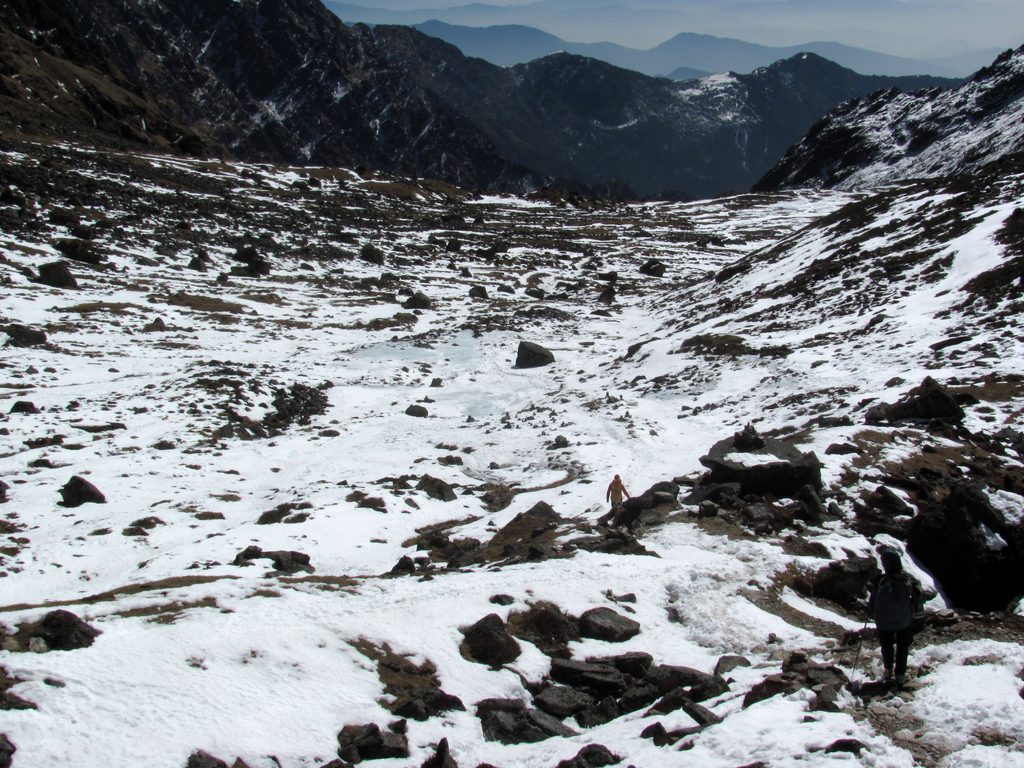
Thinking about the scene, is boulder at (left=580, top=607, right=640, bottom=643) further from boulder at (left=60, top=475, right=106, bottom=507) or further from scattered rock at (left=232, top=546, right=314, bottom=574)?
boulder at (left=60, top=475, right=106, bottom=507)

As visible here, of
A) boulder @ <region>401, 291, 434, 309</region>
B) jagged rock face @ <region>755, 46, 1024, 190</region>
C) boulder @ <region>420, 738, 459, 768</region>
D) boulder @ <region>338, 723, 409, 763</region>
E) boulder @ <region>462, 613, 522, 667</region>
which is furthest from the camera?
jagged rock face @ <region>755, 46, 1024, 190</region>

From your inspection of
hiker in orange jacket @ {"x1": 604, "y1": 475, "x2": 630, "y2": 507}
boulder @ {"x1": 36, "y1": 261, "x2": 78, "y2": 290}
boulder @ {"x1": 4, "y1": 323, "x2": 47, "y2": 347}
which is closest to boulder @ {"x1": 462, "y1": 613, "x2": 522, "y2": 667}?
hiker in orange jacket @ {"x1": 604, "y1": 475, "x2": 630, "y2": 507}

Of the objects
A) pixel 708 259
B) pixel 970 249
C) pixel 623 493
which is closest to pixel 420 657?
pixel 623 493

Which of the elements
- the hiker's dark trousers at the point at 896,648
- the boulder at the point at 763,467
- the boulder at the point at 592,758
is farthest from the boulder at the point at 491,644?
the boulder at the point at 763,467

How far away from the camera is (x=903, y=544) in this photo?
13.7 m

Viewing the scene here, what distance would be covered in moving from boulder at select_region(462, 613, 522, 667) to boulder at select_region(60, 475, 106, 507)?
1236cm

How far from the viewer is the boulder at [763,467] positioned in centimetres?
1572

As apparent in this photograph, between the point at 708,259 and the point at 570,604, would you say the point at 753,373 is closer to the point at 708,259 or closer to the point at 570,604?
the point at 570,604

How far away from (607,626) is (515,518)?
6.27m

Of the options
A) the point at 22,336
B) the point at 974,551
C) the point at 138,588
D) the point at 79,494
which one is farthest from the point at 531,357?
the point at 138,588

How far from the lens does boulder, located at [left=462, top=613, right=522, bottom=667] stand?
34.5ft

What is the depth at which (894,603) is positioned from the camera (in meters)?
8.89

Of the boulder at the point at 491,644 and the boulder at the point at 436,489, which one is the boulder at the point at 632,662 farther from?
the boulder at the point at 436,489

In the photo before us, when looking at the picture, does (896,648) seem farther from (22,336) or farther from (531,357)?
(22,336)
